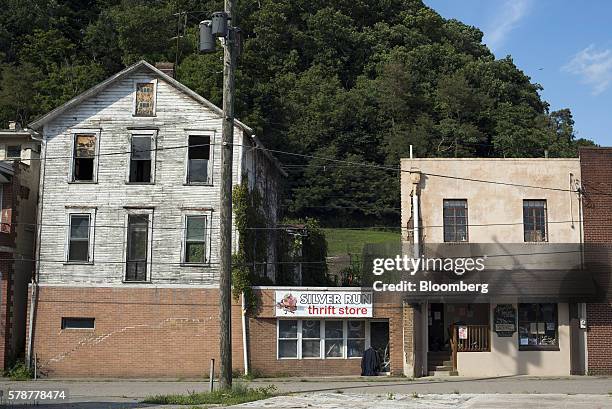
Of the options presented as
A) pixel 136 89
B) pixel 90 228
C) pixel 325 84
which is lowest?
pixel 90 228

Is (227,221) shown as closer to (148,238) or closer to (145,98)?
(148,238)

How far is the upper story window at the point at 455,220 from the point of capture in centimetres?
2905

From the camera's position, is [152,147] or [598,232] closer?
[598,232]

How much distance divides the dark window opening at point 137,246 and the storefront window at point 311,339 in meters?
6.52

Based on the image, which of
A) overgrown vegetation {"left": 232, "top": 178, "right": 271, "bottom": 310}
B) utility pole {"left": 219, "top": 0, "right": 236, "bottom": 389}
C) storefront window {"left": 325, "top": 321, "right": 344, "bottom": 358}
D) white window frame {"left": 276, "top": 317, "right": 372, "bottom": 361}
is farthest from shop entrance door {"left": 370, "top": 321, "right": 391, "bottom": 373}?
utility pole {"left": 219, "top": 0, "right": 236, "bottom": 389}

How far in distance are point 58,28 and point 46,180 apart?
52410 millimetres

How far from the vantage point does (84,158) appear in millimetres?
31000

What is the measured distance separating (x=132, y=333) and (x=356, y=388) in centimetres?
997

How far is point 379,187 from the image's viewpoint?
2965 inches

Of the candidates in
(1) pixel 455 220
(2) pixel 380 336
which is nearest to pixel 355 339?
(2) pixel 380 336

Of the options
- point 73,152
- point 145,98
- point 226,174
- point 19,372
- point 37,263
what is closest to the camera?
point 226,174

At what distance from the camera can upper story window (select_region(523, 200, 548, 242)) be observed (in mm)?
28922

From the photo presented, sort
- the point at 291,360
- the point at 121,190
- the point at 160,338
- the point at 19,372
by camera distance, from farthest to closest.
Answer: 1. the point at 121,190
2. the point at 160,338
3. the point at 291,360
4. the point at 19,372

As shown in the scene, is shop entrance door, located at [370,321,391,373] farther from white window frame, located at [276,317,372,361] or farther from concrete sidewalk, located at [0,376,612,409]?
concrete sidewalk, located at [0,376,612,409]
